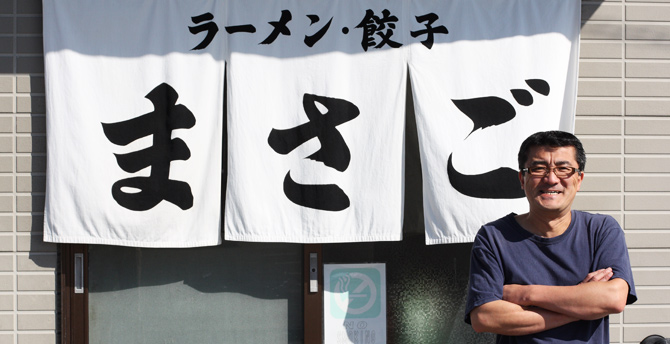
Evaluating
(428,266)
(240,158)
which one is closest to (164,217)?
(240,158)

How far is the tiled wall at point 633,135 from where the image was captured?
4645 mm

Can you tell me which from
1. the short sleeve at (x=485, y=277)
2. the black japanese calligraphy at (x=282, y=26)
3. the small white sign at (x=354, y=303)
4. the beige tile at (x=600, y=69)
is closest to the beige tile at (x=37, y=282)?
the small white sign at (x=354, y=303)

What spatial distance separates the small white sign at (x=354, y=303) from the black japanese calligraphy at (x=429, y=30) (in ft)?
5.43

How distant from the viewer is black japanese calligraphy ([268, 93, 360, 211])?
4.38 meters

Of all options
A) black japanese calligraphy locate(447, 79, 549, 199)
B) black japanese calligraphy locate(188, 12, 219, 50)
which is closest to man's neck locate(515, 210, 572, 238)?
black japanese calligraphy locate(447, 79, 549, 199)

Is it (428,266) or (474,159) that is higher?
(474,159)

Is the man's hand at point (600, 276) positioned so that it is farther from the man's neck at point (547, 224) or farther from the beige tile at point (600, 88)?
the beige tile at point (600, 88)

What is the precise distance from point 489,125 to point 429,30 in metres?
0.80

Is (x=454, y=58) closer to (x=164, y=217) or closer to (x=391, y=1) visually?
(x=391, y=1)

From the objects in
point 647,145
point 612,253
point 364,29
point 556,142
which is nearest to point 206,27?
point 364,29

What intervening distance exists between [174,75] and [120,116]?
1.55ft

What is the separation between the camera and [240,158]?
4.34 metres

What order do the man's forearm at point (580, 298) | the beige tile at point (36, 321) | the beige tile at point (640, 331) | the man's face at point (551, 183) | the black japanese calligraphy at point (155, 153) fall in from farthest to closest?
the beige tile at point (640, 331)
the beige tile at point (36, 321)
the black japanese calligraphy at point (155, 153)
the man's face at point (551, 183)
the man's forearm at point (580, 298)

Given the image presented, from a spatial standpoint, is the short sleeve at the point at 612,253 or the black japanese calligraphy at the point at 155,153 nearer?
the short sleeve at the point at 612,253
